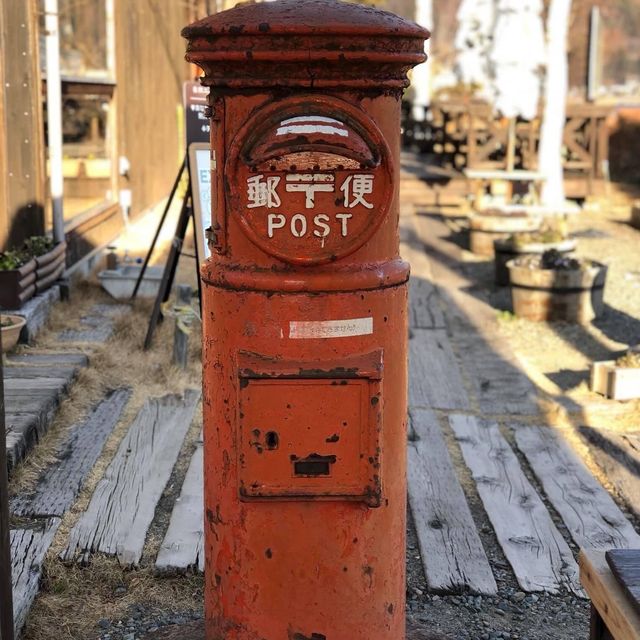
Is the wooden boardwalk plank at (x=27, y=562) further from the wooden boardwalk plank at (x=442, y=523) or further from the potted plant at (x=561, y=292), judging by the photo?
the potted plant at (x=561, y=292)

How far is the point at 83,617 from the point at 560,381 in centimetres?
439

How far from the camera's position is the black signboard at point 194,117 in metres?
7.53

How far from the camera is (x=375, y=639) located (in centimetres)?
305

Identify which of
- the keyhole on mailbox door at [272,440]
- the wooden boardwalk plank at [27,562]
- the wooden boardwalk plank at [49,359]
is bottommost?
the wooden boardwalk plank at [27,562]

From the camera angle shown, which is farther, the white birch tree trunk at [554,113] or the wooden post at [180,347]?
the white birch tree trunk at [554,113]

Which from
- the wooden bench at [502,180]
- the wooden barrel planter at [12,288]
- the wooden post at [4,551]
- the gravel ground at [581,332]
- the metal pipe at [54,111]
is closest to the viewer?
the wooden post at [4,551]

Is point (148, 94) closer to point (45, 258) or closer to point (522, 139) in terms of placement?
point (45, 258)

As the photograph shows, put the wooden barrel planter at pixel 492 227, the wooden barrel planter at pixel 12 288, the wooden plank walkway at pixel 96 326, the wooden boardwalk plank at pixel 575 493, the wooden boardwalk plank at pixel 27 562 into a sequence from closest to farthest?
the wooden boardwalk plank at pixel 27 562 < the wooden boardwalk plank at pixel 575 493 < the wooden barrel planter at pixel 12 288 < the wooden plank walkway at pixel 96 326 < the wooden barrel planter at pixel 492 227

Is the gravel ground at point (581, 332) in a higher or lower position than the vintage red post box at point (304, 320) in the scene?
lower

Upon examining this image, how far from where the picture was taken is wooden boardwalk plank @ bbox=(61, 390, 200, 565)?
4105 millimetres

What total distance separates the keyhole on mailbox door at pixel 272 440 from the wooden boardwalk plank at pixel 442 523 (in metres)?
1.33

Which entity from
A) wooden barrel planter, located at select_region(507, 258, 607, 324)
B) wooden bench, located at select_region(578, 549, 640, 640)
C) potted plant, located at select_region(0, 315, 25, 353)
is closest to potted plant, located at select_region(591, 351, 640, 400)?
wooden barrel planter, located at select_region(507, 258, 607, 324)

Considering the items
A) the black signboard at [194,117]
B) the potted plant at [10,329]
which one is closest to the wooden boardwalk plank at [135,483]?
the potted plant at [10,329]

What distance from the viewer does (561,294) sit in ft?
29.7
